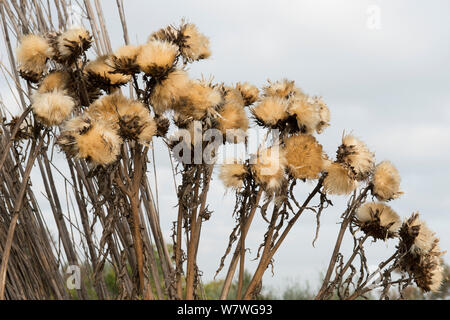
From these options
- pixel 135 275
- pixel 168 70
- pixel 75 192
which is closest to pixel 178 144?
pixel 168 70

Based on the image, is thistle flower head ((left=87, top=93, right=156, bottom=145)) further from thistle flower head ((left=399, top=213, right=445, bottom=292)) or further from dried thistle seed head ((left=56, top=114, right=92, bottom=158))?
thistle flower head ((left=399, top=213, right=445, bottom=292))

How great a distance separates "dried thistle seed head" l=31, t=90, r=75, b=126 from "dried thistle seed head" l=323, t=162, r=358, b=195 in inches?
16.9

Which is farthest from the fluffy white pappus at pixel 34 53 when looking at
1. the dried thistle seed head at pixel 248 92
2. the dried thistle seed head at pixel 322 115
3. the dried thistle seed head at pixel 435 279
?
the dried thistle seed head at pixel 435 279

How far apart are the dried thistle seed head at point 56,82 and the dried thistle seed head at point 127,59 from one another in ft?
0.43

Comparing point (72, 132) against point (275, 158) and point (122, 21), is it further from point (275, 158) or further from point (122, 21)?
point (122, 21)

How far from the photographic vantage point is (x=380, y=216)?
1.02 metres

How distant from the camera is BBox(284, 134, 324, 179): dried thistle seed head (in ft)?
3.09

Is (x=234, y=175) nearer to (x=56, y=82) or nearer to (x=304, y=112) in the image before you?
(x=304, y=112)

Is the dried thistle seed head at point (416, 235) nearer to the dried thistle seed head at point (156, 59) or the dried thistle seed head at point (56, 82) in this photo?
the dried thistle seed head at point (156, 59)

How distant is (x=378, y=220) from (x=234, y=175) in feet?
0.89

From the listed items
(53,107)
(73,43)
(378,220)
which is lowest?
(378,220)

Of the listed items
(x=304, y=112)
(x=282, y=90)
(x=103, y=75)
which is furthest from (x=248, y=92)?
(x=103, y=75)

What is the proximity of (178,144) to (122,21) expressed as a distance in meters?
0.53

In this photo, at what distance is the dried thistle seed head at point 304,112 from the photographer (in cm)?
96
